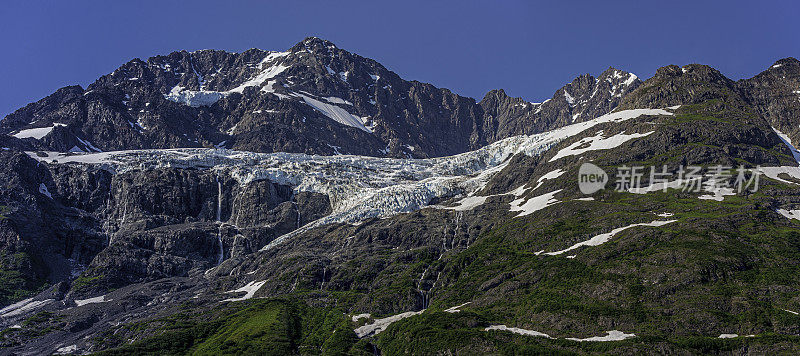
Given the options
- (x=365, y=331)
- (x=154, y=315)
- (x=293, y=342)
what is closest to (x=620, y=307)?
(x=365, y=331)

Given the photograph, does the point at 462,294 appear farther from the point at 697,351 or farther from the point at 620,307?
the point at 697,351

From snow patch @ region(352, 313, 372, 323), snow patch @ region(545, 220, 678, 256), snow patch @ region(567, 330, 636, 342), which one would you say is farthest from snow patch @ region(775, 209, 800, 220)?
snow patch @ region(352, 313, 372, 323)

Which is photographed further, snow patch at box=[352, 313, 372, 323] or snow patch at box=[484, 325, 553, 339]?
snow patch at box=[352, 313, 372, 323]

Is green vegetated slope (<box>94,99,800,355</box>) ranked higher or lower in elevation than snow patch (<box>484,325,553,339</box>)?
higher

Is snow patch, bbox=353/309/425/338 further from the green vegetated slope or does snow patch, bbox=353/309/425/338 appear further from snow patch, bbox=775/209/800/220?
snow patch, bbox=775/209/800/220

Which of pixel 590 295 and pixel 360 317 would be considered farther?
pixel 360 317

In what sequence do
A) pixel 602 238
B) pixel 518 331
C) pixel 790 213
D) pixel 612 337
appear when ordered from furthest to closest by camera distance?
1. pixel 790 213
2. pixel 602 238
3. pixel 518 331
4. pixel 612 337

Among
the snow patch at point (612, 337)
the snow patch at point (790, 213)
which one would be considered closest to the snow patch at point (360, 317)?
the snow patch at point (612, 337)

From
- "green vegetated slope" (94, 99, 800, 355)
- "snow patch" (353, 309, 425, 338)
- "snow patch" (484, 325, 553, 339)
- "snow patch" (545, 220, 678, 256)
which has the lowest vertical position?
"snow patch" (353, 309, 425, 338)

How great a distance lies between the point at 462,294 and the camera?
16188 cm

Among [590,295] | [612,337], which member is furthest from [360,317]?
[612,337]

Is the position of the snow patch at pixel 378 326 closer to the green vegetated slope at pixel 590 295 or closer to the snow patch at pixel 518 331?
the green vegetated slope at pixel 590 295

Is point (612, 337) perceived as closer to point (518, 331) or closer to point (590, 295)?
point (518, 331)

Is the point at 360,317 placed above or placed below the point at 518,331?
below
